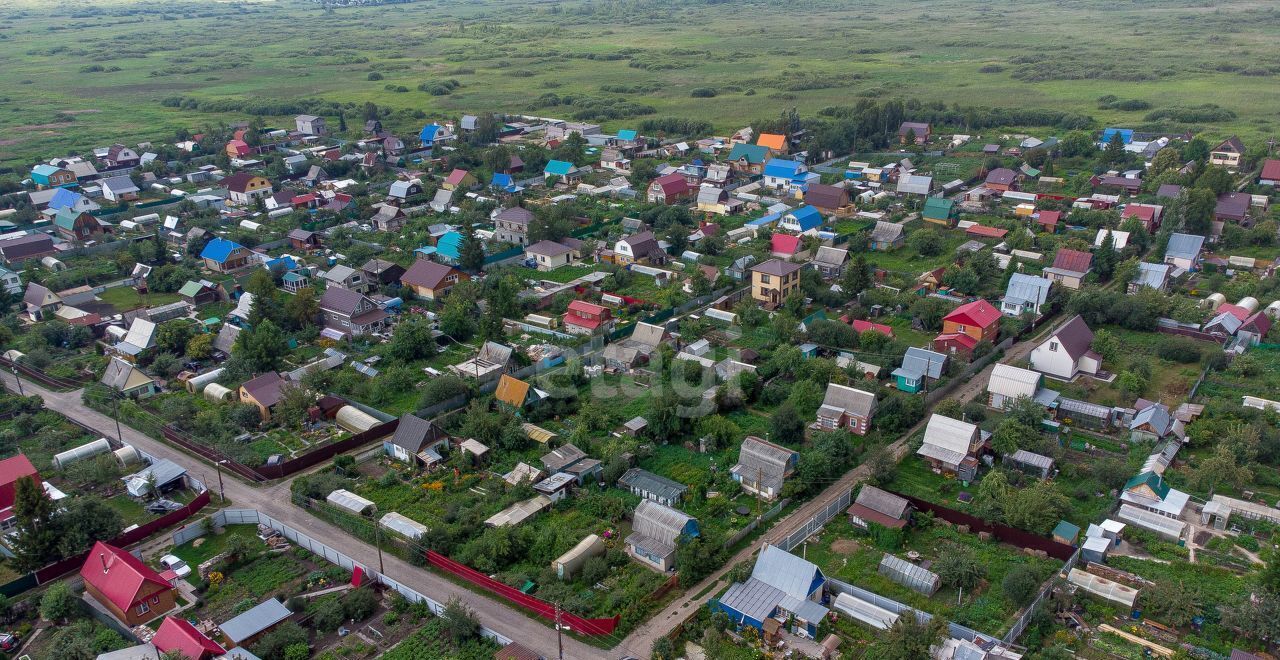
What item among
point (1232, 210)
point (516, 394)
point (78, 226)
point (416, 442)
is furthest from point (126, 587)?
point (1232, 210)

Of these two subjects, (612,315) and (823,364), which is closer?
(823,364)

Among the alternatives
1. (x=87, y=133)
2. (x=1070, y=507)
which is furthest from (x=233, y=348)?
(x=87, y=133)

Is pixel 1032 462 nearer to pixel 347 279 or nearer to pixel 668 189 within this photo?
pixel 347 279

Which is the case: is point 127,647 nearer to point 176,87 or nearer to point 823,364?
point 823,364

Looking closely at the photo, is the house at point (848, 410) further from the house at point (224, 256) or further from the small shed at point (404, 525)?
the house at point (224, 256)

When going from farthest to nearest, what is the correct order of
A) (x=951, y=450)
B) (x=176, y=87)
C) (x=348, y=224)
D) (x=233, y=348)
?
(x=176, y=87) < (x=348, y=224) < (x=233, y=348) < (x=951, y=450)

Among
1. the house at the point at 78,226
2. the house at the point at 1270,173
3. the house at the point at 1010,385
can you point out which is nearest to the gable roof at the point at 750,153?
the house at the point at 1270,173
